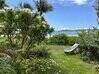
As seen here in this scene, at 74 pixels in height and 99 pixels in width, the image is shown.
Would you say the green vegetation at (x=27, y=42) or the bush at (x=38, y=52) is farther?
the bush at (x=38, y=52)

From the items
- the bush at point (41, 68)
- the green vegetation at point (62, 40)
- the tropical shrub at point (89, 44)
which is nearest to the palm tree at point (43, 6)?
the green vegetation at point (62, 40)

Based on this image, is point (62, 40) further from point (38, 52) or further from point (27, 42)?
point (27, 42)

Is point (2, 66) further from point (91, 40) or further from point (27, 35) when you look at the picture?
point (91, 40)

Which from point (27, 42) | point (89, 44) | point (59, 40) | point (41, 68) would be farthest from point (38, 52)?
point (59, 40)

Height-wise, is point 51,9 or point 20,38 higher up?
point 20,38

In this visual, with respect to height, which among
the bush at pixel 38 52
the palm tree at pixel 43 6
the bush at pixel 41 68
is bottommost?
the palm tree at pixel 43 6

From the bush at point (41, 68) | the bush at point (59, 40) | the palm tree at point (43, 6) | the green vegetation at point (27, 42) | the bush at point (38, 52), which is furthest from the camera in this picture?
the palm tree at point (43, 6)

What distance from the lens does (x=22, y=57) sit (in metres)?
15.1

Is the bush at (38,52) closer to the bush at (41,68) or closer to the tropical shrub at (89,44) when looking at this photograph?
the tropical shrub at (89,44)

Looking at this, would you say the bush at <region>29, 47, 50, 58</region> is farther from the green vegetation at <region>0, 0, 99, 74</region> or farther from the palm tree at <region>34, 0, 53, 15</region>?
the palm tree at <region>34, 0, 53, 15</region>

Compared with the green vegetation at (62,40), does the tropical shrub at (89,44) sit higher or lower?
higher

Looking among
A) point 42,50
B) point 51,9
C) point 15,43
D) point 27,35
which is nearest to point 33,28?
point 27,35

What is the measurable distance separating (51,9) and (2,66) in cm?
3095

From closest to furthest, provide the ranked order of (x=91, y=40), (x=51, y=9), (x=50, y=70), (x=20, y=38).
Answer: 1. (x=50, y=70)
2. (x=20, y=38)
3. (x=91, y=40)
4. (x=51, y=9)
